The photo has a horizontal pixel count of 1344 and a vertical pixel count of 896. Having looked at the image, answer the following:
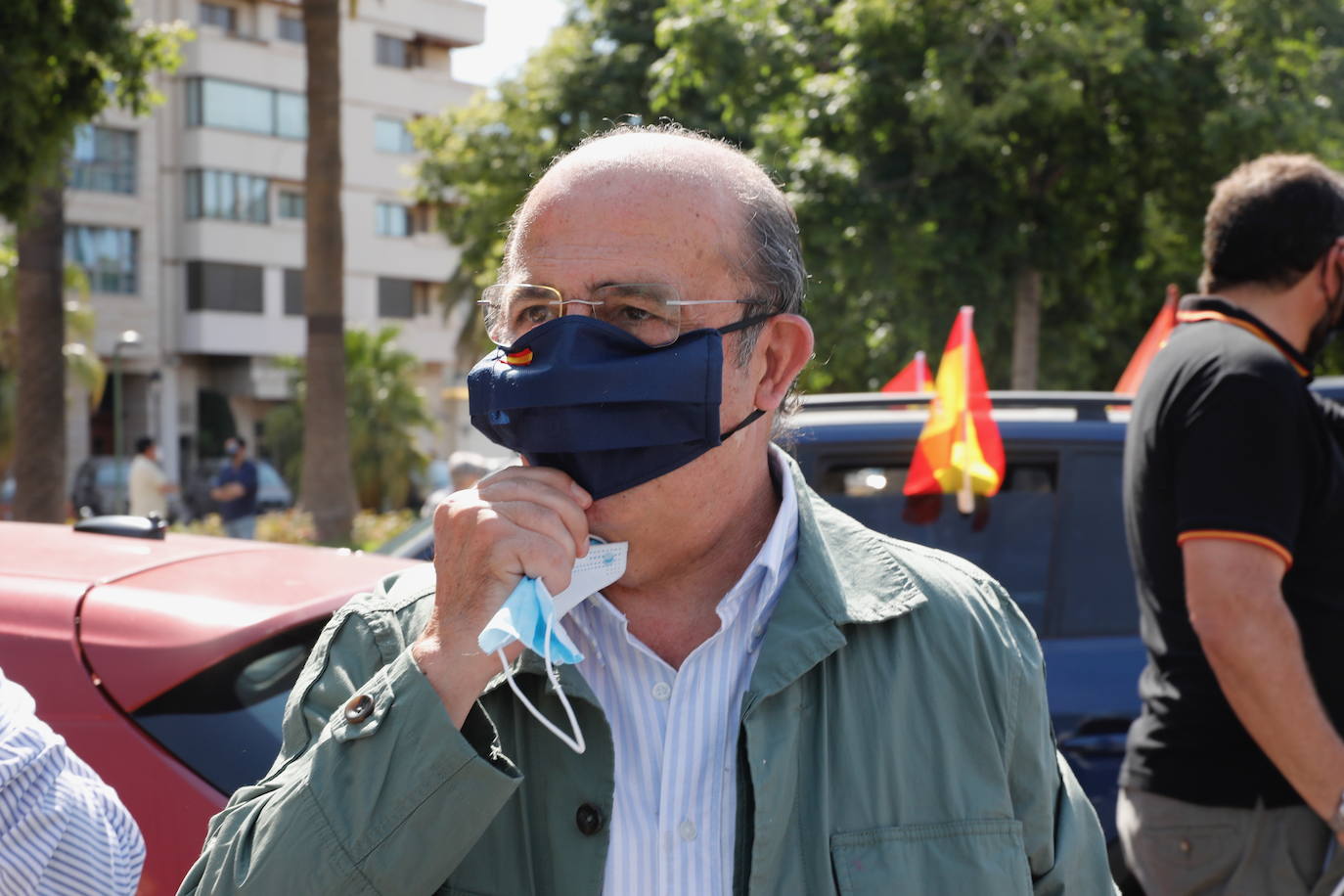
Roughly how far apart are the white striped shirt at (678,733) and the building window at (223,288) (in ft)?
142

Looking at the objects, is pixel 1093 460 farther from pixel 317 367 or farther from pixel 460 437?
pixel 460 437

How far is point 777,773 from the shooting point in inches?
69.0

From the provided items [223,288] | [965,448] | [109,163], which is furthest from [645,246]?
[223,288]

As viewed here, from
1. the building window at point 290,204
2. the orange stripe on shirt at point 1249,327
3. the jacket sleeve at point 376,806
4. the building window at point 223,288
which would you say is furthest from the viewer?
the building window at point 290,204

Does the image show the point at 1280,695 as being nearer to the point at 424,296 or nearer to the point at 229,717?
the point at 229,717

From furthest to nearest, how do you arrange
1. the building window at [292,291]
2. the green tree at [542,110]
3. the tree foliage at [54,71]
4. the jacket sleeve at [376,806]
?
the building window at [292,291] → the green tree at [542,110] → the tree foliage at [54,71] → the jacket sleeve at [376,806]

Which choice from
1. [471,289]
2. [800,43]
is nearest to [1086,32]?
[800,43]

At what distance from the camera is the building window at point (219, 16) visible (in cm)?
4275

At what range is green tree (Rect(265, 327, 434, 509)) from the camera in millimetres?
33281

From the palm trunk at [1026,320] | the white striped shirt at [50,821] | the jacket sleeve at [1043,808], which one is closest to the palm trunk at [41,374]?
the palm trunk at [1026,320]

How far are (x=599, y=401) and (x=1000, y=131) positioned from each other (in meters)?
11.9

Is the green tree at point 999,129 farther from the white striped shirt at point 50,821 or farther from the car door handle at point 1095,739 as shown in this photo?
the white striped shirt at point 50,821

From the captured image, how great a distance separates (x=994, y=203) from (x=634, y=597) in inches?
475

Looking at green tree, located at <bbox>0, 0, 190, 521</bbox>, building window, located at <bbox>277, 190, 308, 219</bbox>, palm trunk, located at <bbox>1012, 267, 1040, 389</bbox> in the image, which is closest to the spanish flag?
green tree, located at <bbox>0, 0, 190, 521</bbox>
